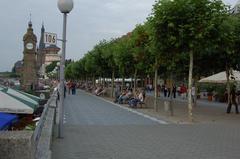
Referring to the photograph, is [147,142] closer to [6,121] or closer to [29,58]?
[6,121]

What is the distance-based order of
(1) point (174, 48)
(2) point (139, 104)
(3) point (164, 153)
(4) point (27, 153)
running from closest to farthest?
(4) point (27, 153) < (3) point (164, 153) < (1) point (174, 48) < (2) point (139, 104)

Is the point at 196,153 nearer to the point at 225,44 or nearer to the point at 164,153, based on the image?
the point at 164,153

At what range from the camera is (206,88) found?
198 feet

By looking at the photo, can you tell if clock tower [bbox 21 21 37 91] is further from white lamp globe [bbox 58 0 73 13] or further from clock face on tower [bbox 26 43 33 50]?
white lamp globe [bbox 58 0 73 13]

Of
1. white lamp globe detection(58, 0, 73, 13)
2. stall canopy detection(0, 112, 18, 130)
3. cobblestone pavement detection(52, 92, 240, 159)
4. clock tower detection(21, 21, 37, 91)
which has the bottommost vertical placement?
cobblestone pavement detection(52, 92, 240, 159)

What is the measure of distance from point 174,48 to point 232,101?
7438 mm

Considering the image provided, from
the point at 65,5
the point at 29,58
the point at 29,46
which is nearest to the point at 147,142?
the point at 65,5

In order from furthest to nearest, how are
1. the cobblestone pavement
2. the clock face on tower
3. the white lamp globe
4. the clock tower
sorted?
the clock face on tower → the clock tower → the white lamp globe → the cobblestone pavement

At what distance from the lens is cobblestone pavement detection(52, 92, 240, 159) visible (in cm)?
1273

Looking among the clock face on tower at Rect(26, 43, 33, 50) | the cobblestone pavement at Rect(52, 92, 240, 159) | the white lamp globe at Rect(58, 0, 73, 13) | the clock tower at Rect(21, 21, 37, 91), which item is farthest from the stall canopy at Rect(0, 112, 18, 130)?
the clock face on tower at Rect(26, 43, 33, 50)

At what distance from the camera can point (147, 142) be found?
1530 centimetres

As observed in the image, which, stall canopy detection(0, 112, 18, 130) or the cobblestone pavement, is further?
the cobblestone pavement

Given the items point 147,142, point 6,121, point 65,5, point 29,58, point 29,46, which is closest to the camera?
point 6,121

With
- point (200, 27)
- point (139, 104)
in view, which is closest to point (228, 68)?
point (139, 104)
